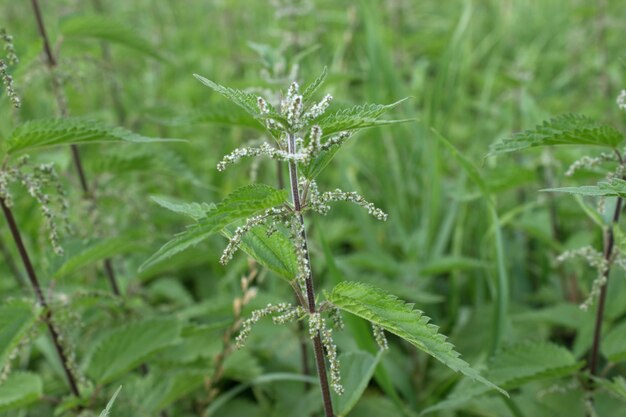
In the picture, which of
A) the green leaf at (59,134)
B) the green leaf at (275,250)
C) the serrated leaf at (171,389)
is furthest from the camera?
the serrated leaf at (171,389)

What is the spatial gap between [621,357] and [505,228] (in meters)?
1.73

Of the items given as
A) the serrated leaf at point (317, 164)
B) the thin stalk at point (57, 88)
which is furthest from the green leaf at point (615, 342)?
the thin stalk at point (57, 88)

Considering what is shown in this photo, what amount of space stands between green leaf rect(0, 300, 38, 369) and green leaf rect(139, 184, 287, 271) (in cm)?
87

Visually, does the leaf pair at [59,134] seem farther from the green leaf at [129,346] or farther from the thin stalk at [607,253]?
the thin stalk at [607,253]

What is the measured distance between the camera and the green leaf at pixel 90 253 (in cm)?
210

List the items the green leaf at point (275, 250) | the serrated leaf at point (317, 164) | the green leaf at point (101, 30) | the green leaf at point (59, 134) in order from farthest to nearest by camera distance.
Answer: the green leaf at point (101, 30) < the green leaf at point (59, 134) < the green leaf at point (275, 250) < the serrated leaf at point (317, 164)

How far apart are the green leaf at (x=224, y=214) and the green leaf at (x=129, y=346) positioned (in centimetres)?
97

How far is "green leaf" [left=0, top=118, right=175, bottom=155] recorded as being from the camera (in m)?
1.74

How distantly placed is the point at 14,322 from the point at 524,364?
1.67 meters

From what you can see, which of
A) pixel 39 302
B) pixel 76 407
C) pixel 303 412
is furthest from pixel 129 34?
pixel 303 412

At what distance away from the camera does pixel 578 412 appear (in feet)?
7.38

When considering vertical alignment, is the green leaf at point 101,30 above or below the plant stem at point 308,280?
above

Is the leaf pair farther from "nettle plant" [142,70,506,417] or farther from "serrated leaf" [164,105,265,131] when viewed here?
"serrated leaf" [164,105,265,131]

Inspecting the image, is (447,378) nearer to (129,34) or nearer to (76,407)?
(76,407)
